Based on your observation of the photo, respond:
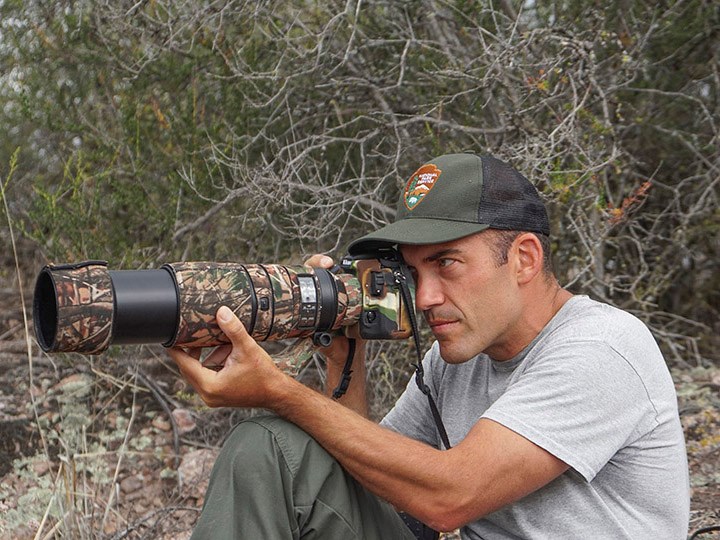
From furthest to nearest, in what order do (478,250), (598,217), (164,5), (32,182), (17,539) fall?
1. (32,182)
2. (164,5)
3. (598,217)
4. (17,539)
5. (478,250)

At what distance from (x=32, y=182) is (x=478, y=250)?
2751 millimetres

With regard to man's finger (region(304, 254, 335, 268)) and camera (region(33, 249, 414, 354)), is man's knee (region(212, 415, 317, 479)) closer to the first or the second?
camera (region(33, 249, 414, 354))

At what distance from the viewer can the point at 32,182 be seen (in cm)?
376

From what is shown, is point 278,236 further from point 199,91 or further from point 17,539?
point 17,539

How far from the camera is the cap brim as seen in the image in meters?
1.56

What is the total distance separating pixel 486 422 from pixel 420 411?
501 millimetres

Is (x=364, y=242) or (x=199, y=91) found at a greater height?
(x=199, y=91)

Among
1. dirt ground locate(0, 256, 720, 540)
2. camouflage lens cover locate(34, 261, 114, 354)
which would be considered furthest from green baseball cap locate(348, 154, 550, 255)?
dirt ground locate(0, 256, 720, 540)

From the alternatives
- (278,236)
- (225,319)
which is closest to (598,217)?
(278,236)

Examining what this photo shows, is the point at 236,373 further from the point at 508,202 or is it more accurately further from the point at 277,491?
the point at 508,202

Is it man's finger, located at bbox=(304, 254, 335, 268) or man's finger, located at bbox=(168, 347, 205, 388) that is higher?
man's finger, located at bbox=(304, 254, 335, 268)

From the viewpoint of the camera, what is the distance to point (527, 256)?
5.33ft

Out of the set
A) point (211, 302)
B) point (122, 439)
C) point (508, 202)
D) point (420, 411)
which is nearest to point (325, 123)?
point (122, 439)

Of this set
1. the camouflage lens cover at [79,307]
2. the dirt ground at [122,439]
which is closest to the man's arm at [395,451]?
the camouflage lens cover at [79,307]
